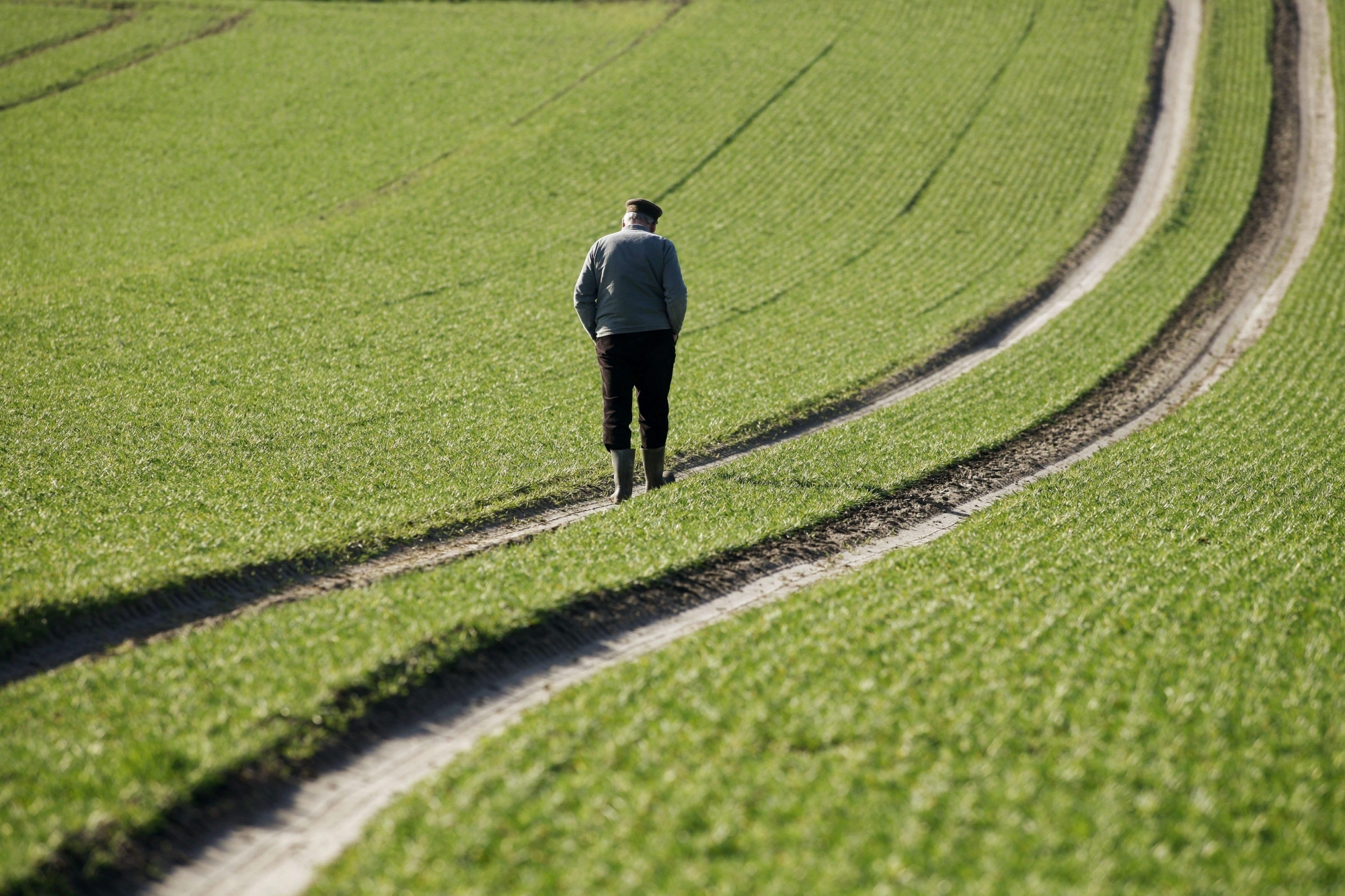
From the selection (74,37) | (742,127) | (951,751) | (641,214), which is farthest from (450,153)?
(951,751)

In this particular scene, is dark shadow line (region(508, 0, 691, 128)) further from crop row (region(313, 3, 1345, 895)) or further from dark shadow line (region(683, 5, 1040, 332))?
crop row (region(313, 3, 1345, 895))

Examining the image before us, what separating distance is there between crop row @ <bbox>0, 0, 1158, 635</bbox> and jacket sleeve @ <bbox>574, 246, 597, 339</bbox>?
2286mm

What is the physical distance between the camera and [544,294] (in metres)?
22.5

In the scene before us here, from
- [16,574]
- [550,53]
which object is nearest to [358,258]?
[16,574]

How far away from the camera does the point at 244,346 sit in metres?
17.5

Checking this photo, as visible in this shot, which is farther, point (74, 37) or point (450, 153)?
point (74, 37)

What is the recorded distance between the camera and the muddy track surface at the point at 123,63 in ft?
121

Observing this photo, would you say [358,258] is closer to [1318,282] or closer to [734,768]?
[734,768]

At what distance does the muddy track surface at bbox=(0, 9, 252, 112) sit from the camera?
36.9 meters

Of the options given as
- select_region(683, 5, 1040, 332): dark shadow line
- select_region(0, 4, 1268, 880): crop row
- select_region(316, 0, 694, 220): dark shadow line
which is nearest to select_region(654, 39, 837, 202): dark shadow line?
select_region(683, 5, 1040, 332): dark shadow line

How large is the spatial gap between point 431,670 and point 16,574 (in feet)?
13.6

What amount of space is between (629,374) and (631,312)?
0.71 metres

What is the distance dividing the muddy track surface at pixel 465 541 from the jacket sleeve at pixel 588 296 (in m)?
2.25

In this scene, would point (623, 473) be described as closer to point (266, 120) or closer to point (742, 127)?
point (742, 127)
